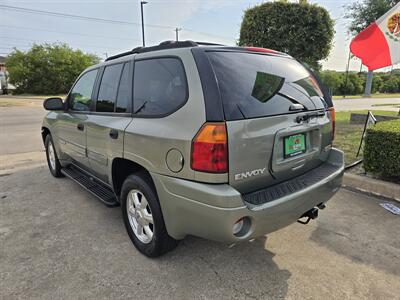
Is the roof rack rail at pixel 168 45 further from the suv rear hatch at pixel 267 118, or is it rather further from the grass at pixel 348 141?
the grass at pixel 348 141

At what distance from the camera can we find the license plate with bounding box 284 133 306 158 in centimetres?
220

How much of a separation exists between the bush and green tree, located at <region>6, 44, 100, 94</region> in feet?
137

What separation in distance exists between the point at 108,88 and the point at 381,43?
258 inches

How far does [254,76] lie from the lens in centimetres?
219

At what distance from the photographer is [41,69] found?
3791 cm

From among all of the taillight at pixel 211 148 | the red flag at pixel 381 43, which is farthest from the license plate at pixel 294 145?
the red flag at pixel 381 43

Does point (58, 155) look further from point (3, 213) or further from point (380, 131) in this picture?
point (380, 131)

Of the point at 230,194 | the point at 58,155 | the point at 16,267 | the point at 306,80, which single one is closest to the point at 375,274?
the point at 230,194

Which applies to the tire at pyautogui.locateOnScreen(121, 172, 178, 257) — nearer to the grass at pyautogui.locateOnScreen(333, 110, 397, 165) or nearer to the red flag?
the grass at pyautogui.locateOnScreen(333, 110, 397, 165)

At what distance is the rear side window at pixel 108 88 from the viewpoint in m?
2.87

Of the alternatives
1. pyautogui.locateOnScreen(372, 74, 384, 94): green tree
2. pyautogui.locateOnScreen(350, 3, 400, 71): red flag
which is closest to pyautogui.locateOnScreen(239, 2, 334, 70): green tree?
pyautogui.locateOnScreen(350, 3, 400, 71): red flag

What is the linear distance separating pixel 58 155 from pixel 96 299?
303 centimetres

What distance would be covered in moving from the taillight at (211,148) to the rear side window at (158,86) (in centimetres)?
34

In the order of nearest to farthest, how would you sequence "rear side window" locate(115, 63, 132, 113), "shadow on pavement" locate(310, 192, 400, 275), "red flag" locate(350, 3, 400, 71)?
"shadow on pavement" locate(310, 192, 400, 275)
"rear side window" locate(115, 63, 132, 113)
"red flag" locate(350, 3, 400, 71)
